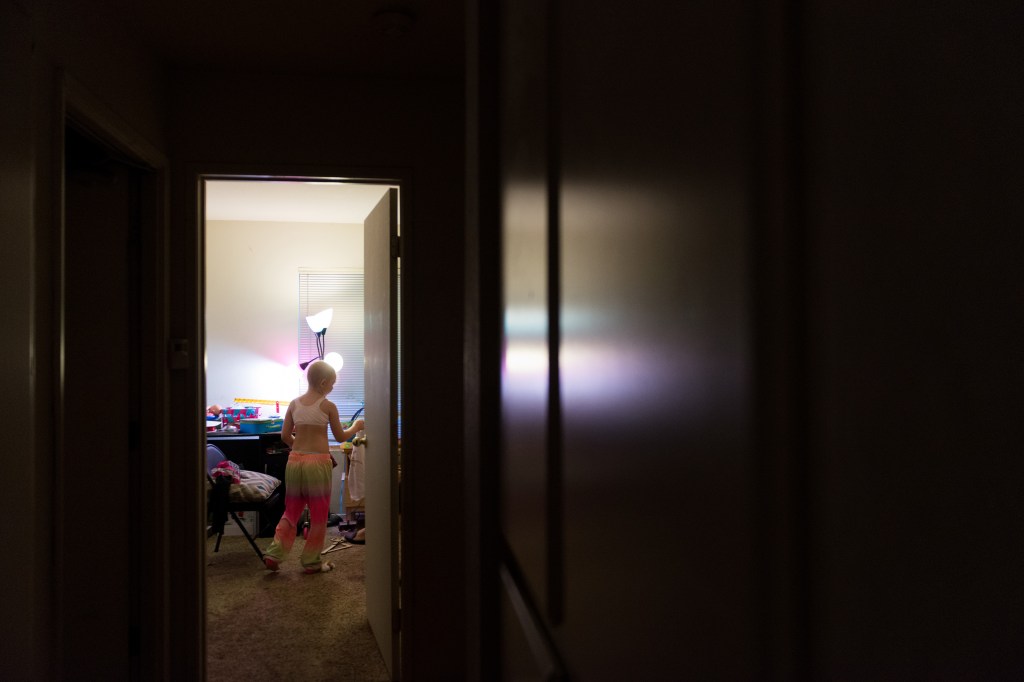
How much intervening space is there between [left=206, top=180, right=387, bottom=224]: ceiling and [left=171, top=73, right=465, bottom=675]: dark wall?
2.05 metres

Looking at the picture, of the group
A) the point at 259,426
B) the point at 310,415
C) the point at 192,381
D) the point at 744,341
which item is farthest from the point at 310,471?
the point at 744,341

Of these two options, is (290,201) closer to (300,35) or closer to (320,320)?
(320,320)

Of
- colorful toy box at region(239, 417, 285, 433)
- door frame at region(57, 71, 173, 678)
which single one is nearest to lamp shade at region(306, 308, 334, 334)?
colorful toy box at region(239, 417, 285, 433)

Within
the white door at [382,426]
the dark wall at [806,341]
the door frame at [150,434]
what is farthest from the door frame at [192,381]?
the dark wall at [806,341]

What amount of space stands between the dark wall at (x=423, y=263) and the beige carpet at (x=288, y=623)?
0.58m

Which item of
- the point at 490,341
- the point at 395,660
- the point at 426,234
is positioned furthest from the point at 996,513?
the point at 395,660

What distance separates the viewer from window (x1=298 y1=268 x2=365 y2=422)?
21.5ft

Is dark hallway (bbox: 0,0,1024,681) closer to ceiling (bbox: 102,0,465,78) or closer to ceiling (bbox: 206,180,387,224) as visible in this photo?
ceiling (bbox: 102,0,465,78)

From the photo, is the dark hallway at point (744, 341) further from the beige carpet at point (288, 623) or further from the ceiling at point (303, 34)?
the beige carpet at point (288, 623)

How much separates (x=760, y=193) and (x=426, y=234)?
270cm

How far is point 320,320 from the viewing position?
20.6ft

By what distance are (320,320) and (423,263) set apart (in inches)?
146

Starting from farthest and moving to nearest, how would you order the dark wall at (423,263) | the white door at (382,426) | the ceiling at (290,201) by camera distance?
the ceiling at (290,201) → the white door at (382,426) → the dark wall at (423,263)

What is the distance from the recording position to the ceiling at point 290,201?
5203mm
